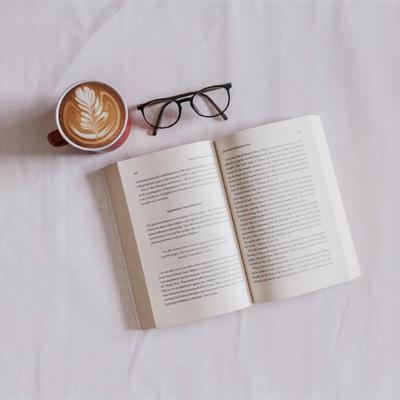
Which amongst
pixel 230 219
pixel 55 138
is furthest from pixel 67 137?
pixel 230 219

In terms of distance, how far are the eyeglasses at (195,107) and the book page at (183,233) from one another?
0.19ft

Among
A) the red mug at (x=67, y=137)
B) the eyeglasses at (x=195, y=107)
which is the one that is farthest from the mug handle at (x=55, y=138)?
the eyeglasses at (x=195, y=107)

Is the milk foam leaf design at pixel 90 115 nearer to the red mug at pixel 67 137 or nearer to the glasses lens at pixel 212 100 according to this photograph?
the red mug at pixel 67 137

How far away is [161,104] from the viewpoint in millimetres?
887

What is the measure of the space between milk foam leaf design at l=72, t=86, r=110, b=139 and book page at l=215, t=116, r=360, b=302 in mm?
184

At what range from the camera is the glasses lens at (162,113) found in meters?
0.88

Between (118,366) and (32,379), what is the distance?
0.46 ft

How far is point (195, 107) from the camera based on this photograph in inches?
34.7

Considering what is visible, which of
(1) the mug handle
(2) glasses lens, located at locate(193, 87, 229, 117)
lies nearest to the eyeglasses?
(2) glasses lens, located at locate(193, 87, 229, 117)

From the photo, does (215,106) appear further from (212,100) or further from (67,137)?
(67,137)

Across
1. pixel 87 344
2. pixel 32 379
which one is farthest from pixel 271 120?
pixel 32 379

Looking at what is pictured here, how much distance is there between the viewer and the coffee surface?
0.81m

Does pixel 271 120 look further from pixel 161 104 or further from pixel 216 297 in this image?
pixel 216 297

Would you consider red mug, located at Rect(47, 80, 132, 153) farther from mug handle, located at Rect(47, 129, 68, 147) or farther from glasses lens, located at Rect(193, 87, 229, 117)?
glasses lens, located at Rect(193, 87, 229, 117)
